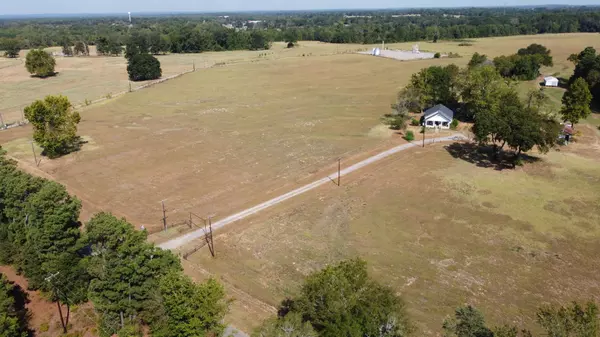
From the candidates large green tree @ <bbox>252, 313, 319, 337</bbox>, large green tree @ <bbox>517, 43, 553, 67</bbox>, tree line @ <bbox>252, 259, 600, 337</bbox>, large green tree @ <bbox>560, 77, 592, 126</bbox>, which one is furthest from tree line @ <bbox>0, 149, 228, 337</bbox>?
large green tree @ <bbox>517, 43, 553, 67</bbox>

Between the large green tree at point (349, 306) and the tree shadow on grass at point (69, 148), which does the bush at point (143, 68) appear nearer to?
the tree shadow on grass at point (69, 148)

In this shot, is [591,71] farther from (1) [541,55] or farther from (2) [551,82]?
(1) [541,55]

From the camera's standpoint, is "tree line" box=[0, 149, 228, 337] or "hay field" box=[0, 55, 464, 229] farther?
"hay field" box=[0, 55, 464, 229]

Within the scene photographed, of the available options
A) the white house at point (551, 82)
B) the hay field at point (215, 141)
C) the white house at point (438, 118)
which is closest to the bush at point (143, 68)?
the hay field at point (215, 141)

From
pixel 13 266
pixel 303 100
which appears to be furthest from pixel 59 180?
pixel 303 100

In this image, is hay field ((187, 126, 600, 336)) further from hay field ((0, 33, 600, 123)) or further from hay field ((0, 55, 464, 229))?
hay field ((0, 33, 600, 123))

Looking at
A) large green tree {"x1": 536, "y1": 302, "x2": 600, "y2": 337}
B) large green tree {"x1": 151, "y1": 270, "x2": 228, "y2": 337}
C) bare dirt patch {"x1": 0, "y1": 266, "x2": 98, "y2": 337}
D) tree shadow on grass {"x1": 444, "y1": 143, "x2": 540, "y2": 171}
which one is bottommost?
bare dirt patch {"x1": 0, "y1": 266, "x2": 98, "y2": 337}

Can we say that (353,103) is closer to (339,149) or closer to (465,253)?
(339,149)
